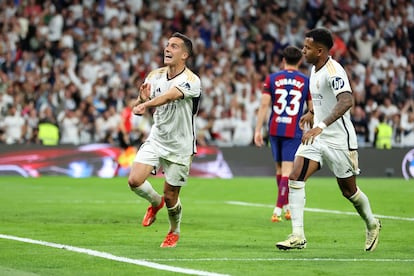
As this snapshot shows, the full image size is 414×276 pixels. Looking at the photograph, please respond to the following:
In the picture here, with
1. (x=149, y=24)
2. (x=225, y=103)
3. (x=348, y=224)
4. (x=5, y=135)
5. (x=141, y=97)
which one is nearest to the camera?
(x=141, y=97)

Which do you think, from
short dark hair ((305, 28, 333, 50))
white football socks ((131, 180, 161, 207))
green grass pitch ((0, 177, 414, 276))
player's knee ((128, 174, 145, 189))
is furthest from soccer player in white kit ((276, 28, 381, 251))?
white football socks ((131, 180, 161, 207))

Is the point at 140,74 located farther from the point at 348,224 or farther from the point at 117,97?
the point at 348,224

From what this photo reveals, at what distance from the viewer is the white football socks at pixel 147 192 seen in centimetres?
1307

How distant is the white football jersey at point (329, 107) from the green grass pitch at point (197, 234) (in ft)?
3.99

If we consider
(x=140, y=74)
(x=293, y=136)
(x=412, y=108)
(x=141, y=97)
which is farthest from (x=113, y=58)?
(x=141, y=97)

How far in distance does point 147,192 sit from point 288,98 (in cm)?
444

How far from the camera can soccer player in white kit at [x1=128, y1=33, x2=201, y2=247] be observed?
12.4 meters

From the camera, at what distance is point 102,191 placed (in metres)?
23.3

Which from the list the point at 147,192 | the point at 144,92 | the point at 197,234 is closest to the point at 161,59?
the point at 197,234

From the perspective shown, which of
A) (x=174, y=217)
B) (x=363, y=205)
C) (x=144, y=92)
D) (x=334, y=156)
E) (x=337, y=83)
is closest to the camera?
(x=337, y=83)

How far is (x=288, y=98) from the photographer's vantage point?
17.1 metres

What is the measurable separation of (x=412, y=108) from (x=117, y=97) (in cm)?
901

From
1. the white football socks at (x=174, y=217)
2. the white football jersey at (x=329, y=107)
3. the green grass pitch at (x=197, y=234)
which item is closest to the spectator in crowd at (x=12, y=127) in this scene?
the green grass pitch at (x=197, y=234)

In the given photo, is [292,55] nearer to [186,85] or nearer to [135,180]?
[186,85]
